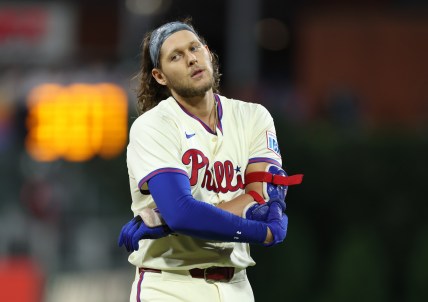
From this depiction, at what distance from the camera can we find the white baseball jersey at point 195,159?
4.54 metres

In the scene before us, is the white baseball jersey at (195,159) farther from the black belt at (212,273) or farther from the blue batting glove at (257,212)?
the blue batting glove at (257,212)

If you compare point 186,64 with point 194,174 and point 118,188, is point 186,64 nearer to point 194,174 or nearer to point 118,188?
point 194,174

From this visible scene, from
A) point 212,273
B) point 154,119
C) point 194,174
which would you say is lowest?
point 212,273

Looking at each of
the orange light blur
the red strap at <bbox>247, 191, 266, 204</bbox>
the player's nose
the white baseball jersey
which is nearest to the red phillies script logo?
the white baseball jersey

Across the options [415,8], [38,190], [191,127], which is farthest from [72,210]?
[415,8]

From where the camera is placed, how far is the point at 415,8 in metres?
19.8

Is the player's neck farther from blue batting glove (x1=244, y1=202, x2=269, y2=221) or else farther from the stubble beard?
blue batting glove (x1=244, y1=202, x2=269, y2=221)

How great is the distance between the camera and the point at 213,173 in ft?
15.2

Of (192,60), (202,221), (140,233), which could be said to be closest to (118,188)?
(192,60)

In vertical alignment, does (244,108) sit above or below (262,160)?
above

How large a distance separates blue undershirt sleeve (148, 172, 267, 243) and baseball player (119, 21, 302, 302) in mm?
12

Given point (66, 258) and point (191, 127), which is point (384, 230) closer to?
point (66, 258)

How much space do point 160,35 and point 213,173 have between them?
62cm

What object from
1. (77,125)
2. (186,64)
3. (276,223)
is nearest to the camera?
(276,223)
